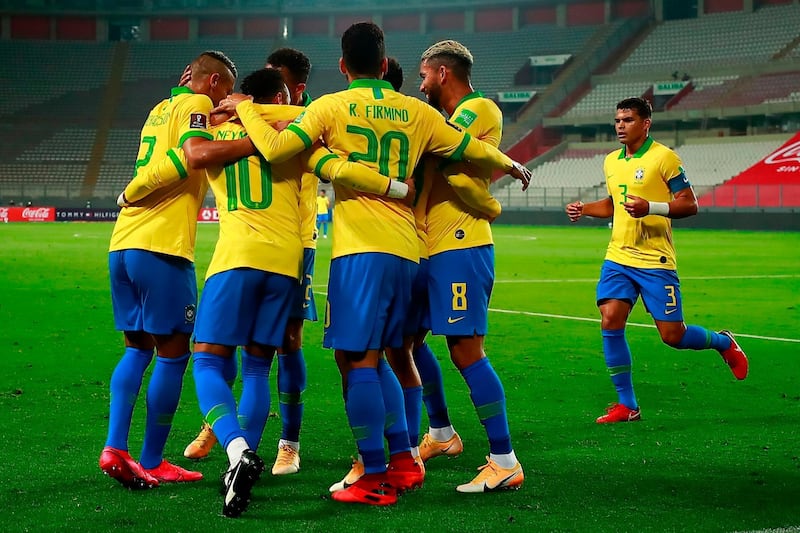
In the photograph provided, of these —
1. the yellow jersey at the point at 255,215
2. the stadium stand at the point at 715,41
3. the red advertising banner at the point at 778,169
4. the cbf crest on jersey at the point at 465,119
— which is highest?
the stadium stand at the point at 715,41

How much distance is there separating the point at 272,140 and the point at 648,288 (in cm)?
375

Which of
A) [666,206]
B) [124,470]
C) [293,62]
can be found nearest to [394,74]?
[293,62]

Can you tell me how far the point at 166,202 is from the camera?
5.63 metres

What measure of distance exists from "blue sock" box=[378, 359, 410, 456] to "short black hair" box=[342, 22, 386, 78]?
4.89 feet

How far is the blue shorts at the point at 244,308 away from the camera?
5.17 m

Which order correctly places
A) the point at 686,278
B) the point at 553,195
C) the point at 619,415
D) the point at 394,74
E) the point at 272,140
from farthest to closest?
the point at 553,195
the point at 686,278
the point at 619,415
the point at 394,74
the point at 272,140

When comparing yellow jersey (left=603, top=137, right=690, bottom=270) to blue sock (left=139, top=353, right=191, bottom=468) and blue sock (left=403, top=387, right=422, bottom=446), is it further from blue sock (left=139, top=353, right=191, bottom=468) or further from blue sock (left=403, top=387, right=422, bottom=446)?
blue sock (left=139, top=353, right=191, bottom=468)

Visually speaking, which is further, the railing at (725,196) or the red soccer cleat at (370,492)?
the railing at (725,196)

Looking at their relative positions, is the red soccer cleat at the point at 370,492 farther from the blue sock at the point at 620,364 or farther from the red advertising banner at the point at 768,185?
the red advertising banner at the point at 768,185

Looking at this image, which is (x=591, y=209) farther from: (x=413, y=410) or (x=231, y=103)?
(x=231, y=103)

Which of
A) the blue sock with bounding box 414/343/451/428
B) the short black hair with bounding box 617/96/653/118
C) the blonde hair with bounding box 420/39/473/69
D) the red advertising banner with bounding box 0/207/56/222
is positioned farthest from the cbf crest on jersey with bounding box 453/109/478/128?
the red advertising banner with bounding box 0/207/56/222

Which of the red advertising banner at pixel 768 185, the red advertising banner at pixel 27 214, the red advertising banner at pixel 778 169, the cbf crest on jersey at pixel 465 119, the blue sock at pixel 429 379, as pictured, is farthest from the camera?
the red advertising banner at pixel 27 214

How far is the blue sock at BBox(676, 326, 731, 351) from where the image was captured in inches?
311

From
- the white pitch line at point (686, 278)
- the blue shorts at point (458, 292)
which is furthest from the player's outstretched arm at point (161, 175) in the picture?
the white pitch line at point (686, 278)
